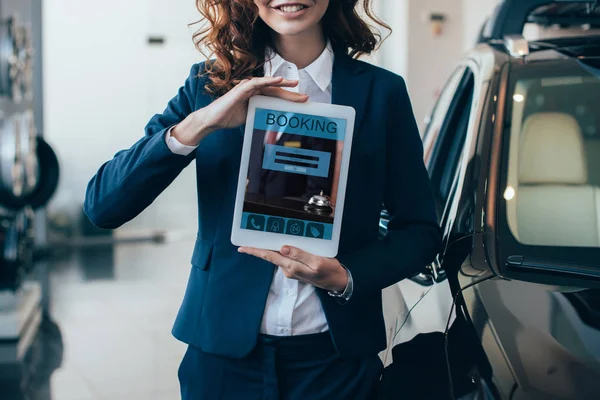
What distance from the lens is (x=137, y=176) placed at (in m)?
1.26

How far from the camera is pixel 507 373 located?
48.7 inches

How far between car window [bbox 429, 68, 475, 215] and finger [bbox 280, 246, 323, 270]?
30.4 inches

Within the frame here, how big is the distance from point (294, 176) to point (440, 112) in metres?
1.24

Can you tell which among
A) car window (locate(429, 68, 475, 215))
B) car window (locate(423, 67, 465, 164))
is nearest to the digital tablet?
car window (locate(429, 68, 475, 215))

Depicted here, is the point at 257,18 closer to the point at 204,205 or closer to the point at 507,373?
the point at 204,205

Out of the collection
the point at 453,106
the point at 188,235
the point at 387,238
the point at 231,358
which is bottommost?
the point at 188,235

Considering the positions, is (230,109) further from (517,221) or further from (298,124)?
(517,221)

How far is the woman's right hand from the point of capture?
1177mm

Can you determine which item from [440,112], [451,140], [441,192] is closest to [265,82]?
[441,192]

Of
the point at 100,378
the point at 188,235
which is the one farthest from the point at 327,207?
the point at 188,235

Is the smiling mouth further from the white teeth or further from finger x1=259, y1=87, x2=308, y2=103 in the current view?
finger x1=259, y1=87, x2=308, y2=103

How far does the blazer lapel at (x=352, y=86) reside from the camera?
1.33 metres

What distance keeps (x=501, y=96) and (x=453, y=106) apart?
343mm

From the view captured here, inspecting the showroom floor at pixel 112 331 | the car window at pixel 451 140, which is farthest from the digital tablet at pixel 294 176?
the showroom floor at pixel 112 331
